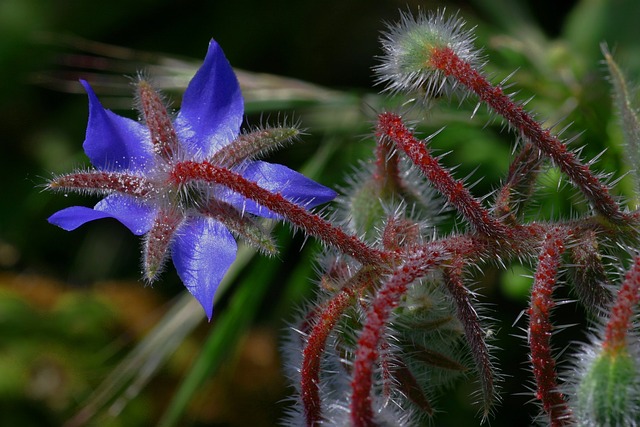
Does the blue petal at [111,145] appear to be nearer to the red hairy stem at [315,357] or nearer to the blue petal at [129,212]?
the blue petal at [129,212]

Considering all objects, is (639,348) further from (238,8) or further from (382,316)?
(238,8)

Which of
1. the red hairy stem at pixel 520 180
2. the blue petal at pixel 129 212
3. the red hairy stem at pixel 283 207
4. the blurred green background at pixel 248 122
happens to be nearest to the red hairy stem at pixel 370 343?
the red hairy stem at pixel 283 207

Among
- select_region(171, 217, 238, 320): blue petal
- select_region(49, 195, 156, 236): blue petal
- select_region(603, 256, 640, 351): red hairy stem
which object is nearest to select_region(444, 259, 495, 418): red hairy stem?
select_region(603, 256, 640, 351): red hairy stem

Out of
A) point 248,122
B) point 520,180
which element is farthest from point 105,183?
point 248,122

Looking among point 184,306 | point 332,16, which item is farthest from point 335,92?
point 184,306

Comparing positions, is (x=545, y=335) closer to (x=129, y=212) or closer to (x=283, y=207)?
(x=283, y=207)

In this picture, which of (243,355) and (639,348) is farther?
(243,355)
